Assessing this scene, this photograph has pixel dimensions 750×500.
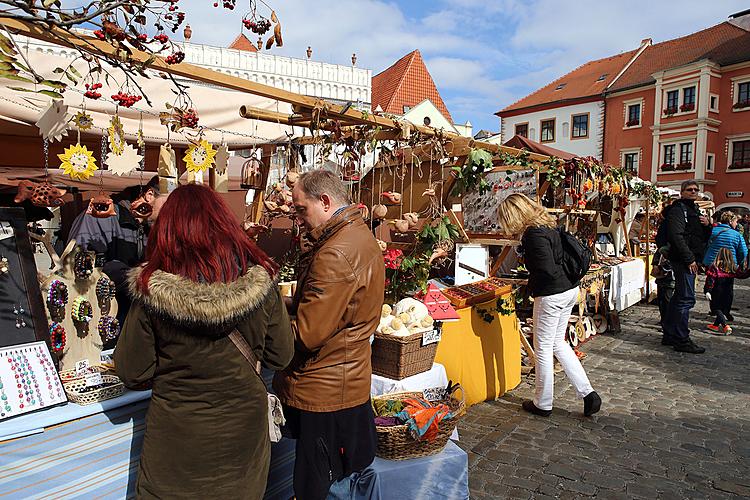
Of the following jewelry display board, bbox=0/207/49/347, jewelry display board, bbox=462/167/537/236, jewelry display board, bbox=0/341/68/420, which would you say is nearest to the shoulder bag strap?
jewelry display board, bbox=0/341/68/420

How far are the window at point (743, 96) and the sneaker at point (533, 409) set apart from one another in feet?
91.3

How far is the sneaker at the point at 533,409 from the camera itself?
13.9ft

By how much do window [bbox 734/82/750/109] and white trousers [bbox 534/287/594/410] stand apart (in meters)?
27.7

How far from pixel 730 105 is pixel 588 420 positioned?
2804 centimetres

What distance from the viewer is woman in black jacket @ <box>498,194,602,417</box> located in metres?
3.93

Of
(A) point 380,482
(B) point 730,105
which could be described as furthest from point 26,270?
(B) point 730,105

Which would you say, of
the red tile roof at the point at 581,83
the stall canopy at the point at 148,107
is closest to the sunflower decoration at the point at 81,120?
the stall canopy at the point at 148,107

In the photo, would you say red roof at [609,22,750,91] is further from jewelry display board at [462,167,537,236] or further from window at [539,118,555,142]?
jewelry display board at [462,167,537,236]

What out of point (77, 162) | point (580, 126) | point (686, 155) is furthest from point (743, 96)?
point (77, 162)

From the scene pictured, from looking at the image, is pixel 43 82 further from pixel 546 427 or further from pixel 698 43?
pixel 698 43

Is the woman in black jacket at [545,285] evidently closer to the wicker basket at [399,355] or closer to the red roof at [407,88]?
the wicker basket at [399,355]

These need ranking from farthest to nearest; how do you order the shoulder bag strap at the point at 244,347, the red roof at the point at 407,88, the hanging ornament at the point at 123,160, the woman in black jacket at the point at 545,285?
the red roof at the point at 407,88
the woman in black jacket at the point at 545,285
the hanging ornament at the point at 123,160
the shoulder bag strap at the point at 244,347

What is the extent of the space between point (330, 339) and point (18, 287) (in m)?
1.32

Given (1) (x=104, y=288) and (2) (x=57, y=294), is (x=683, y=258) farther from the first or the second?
(2) (x=57, y=294)
